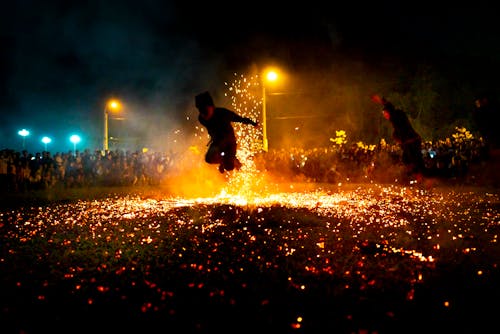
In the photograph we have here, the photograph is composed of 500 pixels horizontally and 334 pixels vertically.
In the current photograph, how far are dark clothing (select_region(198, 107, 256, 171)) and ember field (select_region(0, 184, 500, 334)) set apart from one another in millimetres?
1032

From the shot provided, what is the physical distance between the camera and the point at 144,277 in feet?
14.3

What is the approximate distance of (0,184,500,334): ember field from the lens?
3.26 meters

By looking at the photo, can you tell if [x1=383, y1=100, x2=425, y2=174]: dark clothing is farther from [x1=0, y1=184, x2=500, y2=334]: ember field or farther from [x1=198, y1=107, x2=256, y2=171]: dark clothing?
[x1=198, y1=107, x2=256, y2=171]: dark clothing

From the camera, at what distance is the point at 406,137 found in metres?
9.62

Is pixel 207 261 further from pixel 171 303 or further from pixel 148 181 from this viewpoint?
pixel 148 181

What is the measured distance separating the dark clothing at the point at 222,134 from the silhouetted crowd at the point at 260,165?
1028 centimetres

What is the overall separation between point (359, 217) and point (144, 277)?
464cm

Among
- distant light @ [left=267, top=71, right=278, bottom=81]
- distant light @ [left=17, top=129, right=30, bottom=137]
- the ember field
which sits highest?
distant light @ [left=17, top=129, right=30, bottom=137]

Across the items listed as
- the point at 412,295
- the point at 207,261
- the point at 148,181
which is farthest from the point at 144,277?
the point at 148,181

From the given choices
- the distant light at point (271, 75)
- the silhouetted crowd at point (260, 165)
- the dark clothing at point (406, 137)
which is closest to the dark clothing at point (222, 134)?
Result: the dark clothing at point (406, 137)

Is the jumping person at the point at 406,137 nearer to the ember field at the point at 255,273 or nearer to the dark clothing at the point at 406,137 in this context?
the dark clothing at the point at 406,137

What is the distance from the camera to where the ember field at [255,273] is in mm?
A: 3262

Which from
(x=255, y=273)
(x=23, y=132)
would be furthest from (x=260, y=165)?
(x=23, y=132)

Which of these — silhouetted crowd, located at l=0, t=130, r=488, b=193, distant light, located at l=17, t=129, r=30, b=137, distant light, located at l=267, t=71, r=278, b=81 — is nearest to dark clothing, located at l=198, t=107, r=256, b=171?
distant light, located at l=267, t=71, r=278, b=81
